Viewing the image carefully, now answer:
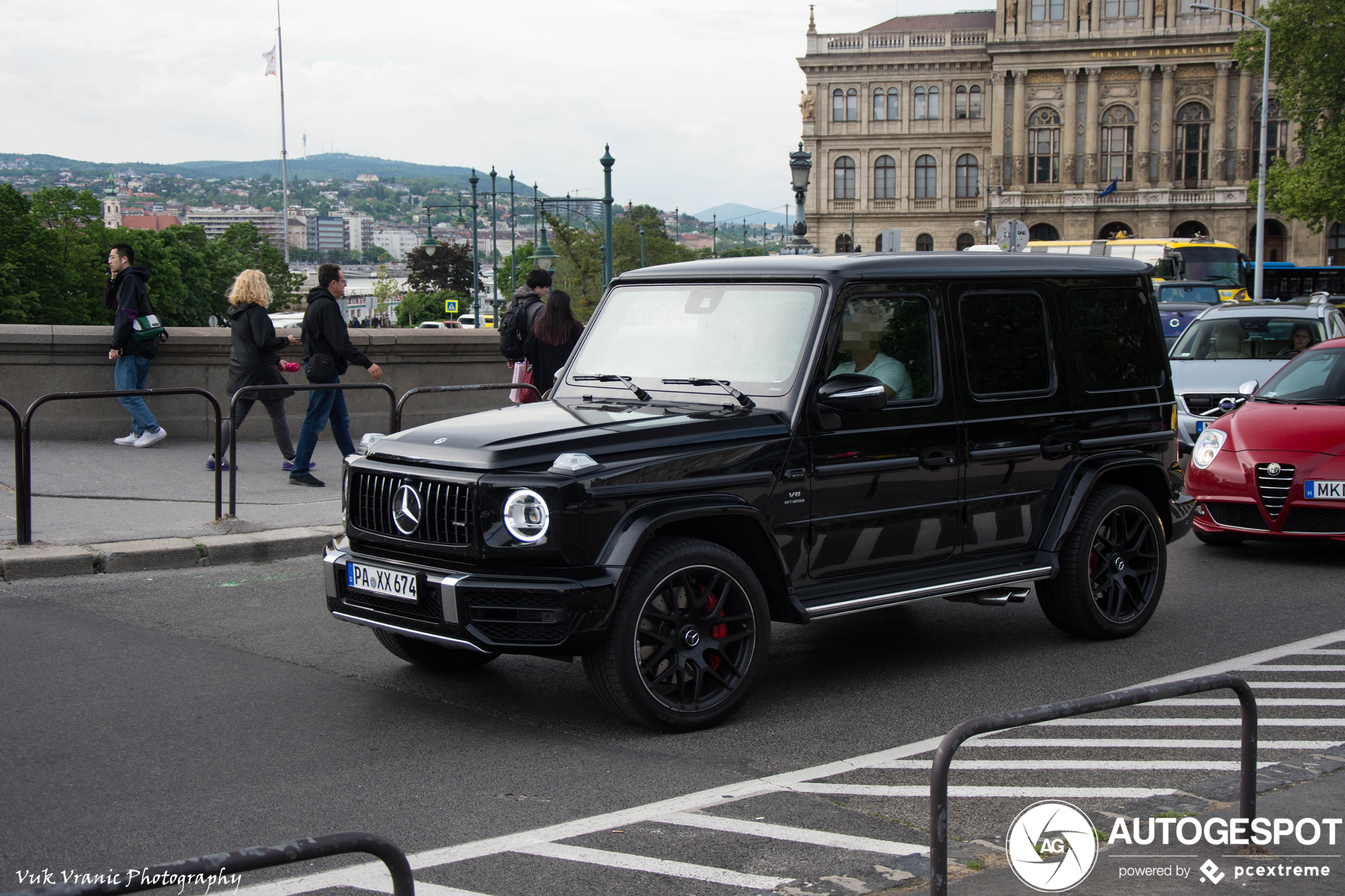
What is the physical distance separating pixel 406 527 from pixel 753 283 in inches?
80.4

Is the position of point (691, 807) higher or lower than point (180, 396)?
lower

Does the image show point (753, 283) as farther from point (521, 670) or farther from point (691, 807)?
point (691, 807)

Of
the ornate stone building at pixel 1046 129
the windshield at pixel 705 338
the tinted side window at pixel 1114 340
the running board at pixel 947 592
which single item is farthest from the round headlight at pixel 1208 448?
the ornate stone building at pixel 1046 129

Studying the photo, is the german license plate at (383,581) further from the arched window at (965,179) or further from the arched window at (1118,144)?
the arched window at (965,179)

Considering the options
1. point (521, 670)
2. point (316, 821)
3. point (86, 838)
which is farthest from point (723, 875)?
point (521, 670)

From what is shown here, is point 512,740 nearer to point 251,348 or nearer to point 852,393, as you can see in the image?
point 852,393

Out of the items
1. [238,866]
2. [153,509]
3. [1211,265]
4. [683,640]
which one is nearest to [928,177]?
[1211,265]

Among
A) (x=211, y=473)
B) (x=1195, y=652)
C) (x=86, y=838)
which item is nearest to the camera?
(x=86, y=838)

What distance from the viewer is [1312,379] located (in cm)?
1038

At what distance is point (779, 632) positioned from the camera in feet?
24.8

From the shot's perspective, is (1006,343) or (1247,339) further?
(1247,339)

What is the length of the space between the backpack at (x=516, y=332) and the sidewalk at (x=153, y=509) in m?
2.08

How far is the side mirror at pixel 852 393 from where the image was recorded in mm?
5801

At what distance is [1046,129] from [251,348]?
300 feet
